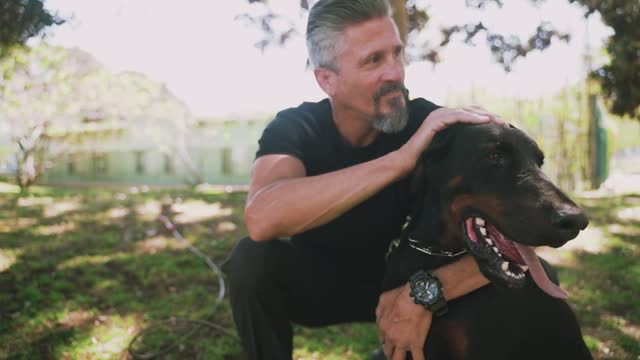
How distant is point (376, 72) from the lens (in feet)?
7.43

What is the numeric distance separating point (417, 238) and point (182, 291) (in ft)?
8.00

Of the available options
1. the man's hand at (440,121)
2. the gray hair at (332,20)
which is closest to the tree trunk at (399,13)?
the gray hair at (332,20)

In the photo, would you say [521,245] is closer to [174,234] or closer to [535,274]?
[535,274]

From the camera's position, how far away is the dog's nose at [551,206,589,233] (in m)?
1.48

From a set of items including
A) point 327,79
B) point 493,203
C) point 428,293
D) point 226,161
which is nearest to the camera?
point 493,203

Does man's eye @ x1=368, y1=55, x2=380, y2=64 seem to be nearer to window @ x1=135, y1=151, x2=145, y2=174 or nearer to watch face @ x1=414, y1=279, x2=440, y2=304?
watch face @ x1=414, y1=279, x2=440, y2=304

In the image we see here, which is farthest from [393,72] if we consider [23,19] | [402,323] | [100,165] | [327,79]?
[100,165]

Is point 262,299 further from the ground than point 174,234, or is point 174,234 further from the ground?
point 262,299

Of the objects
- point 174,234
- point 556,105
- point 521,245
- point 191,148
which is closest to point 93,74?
point 191,148

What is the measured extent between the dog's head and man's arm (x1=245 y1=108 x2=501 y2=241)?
55mm

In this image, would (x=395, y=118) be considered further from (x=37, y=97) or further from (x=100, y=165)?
(x=100, y=165)

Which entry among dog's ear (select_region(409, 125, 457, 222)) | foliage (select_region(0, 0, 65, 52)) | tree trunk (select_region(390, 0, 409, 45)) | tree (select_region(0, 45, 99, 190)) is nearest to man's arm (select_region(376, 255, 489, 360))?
dog's ear (select_region(409, 125, 457, 222))

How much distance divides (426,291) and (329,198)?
0.46 m

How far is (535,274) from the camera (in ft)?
5.39
